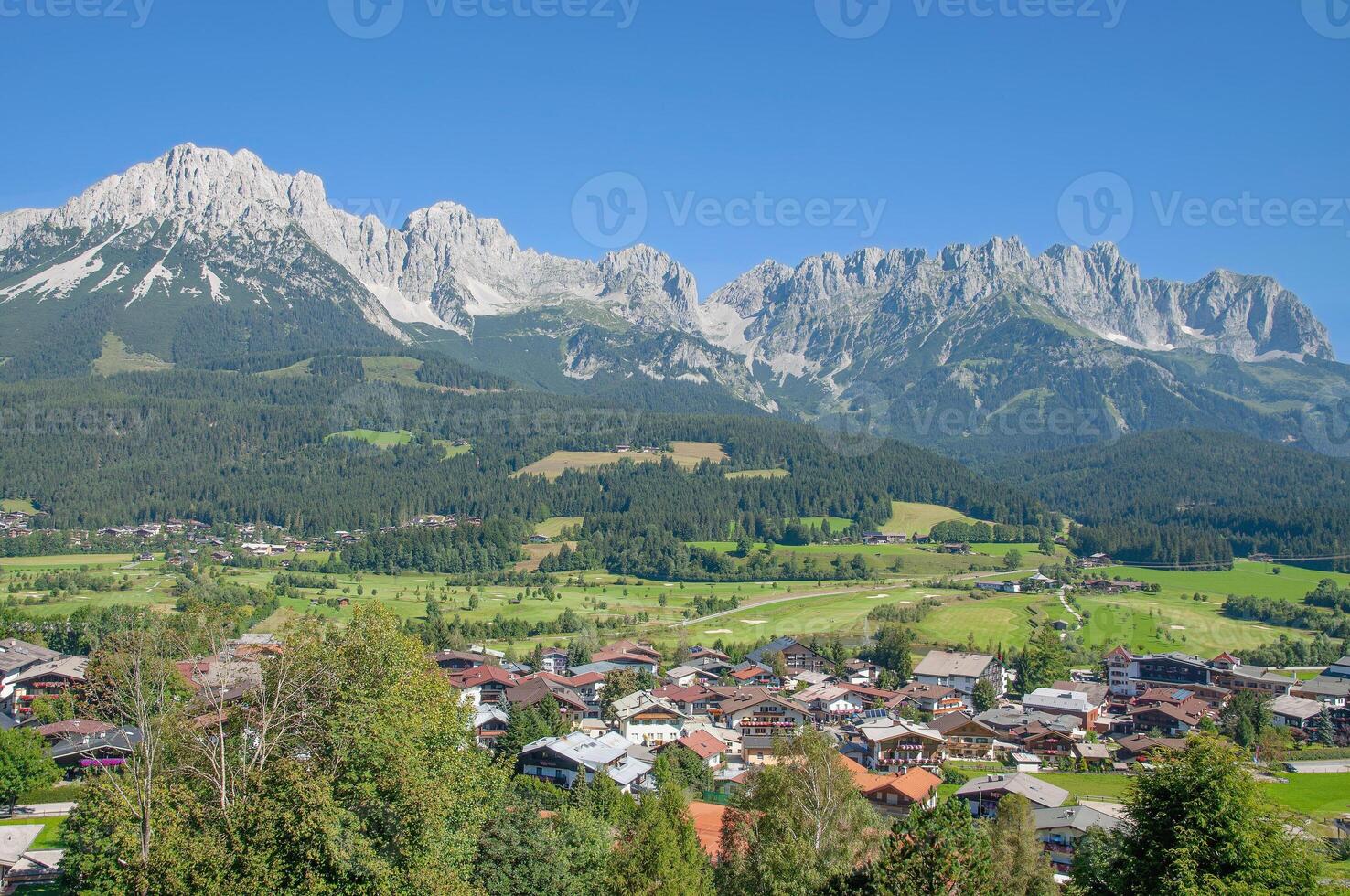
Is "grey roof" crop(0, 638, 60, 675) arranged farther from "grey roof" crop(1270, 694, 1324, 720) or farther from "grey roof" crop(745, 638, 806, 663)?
"grey roof" crop(1270, 694, 1324, 720)

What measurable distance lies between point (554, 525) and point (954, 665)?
3035 inches

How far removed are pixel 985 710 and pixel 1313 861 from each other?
47015 mm

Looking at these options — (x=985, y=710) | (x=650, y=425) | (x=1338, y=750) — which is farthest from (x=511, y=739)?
(x=650, y=425)

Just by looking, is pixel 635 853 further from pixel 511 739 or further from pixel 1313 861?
pixel 511 739

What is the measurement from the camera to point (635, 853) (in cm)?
2639

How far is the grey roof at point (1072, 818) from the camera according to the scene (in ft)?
128

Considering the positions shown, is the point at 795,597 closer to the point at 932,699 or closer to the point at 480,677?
the point at 932,699

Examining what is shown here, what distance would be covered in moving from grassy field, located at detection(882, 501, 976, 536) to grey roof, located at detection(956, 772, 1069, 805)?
97.6 m

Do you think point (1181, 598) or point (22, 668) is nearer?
point (22, 668)

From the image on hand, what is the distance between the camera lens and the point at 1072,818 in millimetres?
39719

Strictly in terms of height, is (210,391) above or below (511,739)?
above

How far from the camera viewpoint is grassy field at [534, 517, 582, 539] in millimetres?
136500

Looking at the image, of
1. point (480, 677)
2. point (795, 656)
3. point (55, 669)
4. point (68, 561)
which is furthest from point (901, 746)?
point (68, 561)

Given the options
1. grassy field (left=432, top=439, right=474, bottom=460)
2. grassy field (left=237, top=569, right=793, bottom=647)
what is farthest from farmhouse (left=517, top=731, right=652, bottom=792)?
grassy field (left=432, top=439, right=474, bottom=460)
